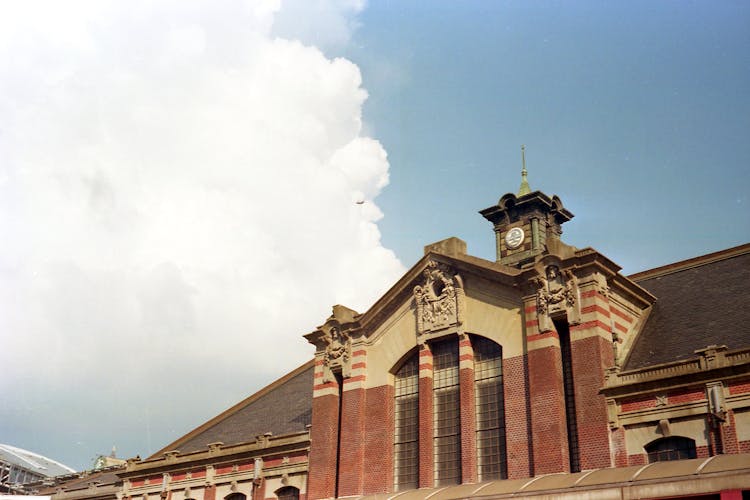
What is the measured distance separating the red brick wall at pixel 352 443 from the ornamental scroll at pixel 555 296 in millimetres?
8966

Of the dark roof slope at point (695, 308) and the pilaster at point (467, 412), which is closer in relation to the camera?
the dark roof slope at point (695, 308)

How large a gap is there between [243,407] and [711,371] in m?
28.4

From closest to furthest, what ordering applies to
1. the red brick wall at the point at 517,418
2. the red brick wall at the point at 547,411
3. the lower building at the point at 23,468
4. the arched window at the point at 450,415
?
the red brick wall at the point at 547,411 < the red brick wall at the point at 517,418 < the arched window at the point at 450,415 < the lower building at the point at 23,468

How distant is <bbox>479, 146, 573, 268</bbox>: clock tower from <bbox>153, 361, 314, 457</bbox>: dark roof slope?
14.6 m

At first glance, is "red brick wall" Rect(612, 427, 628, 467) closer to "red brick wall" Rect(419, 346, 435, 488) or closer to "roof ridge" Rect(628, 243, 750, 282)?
"red brick wall" Rect(419, 346, 435, 488)

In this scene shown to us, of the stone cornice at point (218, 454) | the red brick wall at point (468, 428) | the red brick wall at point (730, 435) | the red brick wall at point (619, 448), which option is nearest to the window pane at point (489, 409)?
the red brick wall at point (468, 428)

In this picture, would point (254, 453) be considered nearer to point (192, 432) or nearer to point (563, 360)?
point (192, 432)

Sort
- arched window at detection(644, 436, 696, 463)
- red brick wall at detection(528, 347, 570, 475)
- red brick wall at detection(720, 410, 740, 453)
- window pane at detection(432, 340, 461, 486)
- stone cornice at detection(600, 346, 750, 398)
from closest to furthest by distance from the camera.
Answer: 1. red brick wall at detection(720, 410, 740, 453)
2. stone cornice at detection(600, 346, 750, 398)
3. arched window at detection(644, 436, 696, 463)
4. red brick wall at detection(528, 347, 570, 475)
5. window pane at detection(432, 340, 461, 486)

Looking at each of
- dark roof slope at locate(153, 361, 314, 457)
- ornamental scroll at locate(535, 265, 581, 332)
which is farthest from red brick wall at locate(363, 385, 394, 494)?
ornamental scroll at locate(535, 265, 581, 332)

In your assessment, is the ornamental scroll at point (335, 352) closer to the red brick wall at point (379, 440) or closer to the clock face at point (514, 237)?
the red brick wall at point (379, 440)

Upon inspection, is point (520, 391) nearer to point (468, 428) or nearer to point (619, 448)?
point (468, 428)

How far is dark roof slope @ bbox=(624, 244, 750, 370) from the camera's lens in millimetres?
28219

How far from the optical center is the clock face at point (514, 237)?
166ft

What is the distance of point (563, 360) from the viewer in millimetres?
29328
